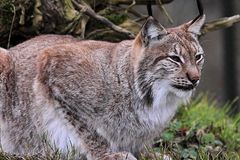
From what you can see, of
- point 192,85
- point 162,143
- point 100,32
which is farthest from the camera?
point 100,32

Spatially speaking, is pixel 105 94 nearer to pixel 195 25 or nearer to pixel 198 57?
pixel 198 57

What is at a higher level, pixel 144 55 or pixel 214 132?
pixel 144 55

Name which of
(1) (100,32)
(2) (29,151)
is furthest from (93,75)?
(1) (100,32)

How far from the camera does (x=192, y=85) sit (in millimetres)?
7637

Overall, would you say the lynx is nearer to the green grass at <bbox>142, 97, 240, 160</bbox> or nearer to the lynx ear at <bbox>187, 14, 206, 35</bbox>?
the lynx ear at <bbox>187, 14, 206, 35</bbox>

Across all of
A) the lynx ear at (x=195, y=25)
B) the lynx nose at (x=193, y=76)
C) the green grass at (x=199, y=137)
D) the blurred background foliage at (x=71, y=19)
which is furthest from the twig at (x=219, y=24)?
the lynx nose at (x=193, y=76)

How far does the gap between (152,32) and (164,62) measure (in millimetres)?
279

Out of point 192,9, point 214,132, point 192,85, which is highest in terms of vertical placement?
point 192,85

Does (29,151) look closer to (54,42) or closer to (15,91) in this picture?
(15,91)

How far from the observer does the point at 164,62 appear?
7.72 metres

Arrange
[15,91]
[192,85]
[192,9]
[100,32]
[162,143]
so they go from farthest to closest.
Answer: [192,9] < [100,32] < [162,143] < [15,91] < [192,85]

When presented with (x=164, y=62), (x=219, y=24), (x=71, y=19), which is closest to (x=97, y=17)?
(x=71, y=19)

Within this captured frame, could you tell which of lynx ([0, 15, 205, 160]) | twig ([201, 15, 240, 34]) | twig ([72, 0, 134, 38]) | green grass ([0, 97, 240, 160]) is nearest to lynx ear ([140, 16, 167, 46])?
lynx ([0, 15, 205, 160])

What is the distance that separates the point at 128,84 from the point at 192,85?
1.94 feet
